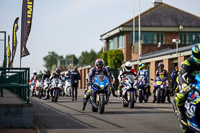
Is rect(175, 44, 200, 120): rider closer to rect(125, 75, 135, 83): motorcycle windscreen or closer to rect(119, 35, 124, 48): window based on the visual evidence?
rect(125, 75, 135, 83): motorcycle windscreen

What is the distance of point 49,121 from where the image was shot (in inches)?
491

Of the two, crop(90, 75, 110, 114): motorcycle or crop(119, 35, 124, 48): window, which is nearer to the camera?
crop(90, 75, 110, 114): motorcycle

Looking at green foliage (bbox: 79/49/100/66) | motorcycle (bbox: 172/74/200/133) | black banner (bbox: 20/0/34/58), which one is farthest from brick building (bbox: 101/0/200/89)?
green foliage (bbox: 79/49/100/66)

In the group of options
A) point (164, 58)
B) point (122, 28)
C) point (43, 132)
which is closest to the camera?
point (43, 132)

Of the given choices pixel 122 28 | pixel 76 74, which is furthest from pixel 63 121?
pixel 122 28

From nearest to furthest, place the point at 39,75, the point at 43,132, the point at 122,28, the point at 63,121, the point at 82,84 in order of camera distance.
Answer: the point at 43,132
the point at 63,121
the point at 39,75
the point at 122,28
the point at 82,84

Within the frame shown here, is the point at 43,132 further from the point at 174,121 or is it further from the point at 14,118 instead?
the point at 174,121

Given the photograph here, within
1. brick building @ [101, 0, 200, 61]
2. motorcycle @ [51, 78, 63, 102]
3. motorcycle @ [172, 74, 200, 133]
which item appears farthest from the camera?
brick building @ [101, 0, 200, 61]

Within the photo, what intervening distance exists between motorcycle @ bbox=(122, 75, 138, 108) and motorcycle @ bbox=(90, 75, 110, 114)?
7.61ft

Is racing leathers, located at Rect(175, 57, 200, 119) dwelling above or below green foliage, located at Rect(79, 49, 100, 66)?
below

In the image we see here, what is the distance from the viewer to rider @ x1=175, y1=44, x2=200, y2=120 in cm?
733

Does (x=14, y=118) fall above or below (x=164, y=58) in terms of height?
below

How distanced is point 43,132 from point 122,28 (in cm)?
Answer: 5439

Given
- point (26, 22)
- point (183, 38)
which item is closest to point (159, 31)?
point (183, 38)
